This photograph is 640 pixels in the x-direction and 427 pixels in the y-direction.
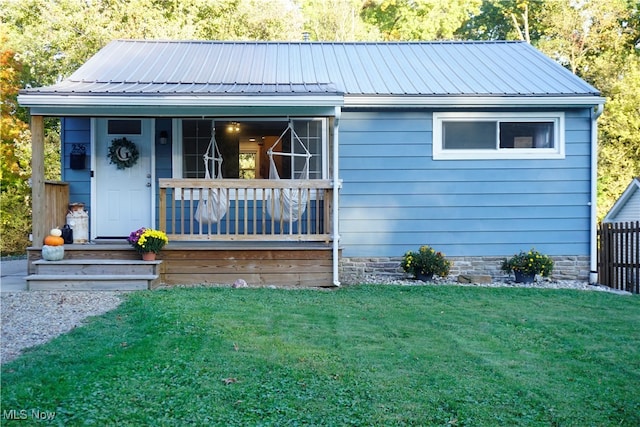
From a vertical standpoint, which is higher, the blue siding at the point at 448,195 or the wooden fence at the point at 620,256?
the blue siding at the point at 448,195

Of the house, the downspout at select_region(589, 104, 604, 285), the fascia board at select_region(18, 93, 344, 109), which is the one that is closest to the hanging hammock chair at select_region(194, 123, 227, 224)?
the house

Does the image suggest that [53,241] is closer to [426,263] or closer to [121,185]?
[121,185]

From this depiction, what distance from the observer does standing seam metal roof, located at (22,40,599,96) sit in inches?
324

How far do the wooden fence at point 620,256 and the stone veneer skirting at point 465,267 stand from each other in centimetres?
64

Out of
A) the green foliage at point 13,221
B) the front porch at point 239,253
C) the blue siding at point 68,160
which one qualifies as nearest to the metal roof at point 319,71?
the blue siding at point 68,160

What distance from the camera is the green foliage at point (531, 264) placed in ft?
28.3

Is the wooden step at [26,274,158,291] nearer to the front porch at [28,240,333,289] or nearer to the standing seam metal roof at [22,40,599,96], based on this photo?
the front porch at [28,240,333,289]

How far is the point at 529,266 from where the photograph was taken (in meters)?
8.62

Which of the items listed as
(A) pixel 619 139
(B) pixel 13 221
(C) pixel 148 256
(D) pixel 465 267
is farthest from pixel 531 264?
(B) pixel 13 221

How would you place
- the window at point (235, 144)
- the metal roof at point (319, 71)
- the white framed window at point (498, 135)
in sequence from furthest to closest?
the window at point (235, 144) → the white framed window at point (498, 135) → the metal roof at point (319, 71)

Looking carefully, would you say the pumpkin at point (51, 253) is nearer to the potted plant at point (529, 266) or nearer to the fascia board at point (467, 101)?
the fascia board at point (467, 101)

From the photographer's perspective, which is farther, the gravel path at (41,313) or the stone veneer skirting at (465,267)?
the stone veneer skirting at (465,267)

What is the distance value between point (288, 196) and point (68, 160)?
356 cm

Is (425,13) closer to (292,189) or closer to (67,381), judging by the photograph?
(292,189)
